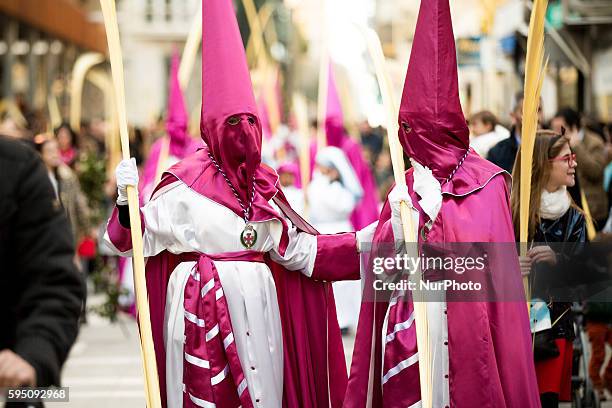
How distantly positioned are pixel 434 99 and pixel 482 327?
1092 mm

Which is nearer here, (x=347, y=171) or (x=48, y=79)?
(x=347, y=171)

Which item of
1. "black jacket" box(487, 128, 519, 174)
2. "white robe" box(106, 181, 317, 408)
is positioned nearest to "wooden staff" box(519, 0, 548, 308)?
"white robe" box(106, 181, 317, 408)

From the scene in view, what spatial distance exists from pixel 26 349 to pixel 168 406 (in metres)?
3.00

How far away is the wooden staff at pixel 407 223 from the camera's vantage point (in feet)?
19.8

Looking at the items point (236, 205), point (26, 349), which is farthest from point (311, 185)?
point (26, 349)

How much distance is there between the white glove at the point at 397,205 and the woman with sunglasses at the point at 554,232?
84 cm

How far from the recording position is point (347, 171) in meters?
13.9

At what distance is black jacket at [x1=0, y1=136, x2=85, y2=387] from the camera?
408cm

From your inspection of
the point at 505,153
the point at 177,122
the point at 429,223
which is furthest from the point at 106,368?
the point at 429,223

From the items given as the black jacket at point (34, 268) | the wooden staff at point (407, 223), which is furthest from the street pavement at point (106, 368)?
the black jacket at point (34, 268)

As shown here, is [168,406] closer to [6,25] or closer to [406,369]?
[406,369]

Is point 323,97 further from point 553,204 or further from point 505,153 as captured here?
point 553,204

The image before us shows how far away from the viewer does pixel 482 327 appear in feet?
21.1

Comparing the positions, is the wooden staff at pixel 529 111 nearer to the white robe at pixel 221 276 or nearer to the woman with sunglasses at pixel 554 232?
the woman with sunglasses at pixel 554 232
